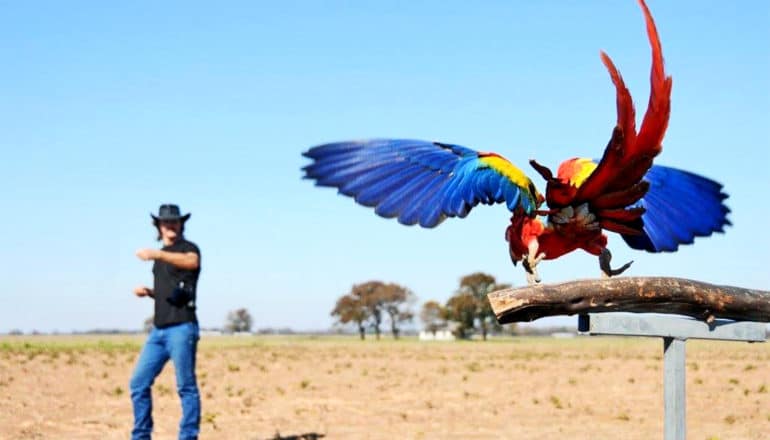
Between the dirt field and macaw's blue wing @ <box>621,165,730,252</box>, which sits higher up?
macaw's blue wing @ <box>621,165,730,252</box>

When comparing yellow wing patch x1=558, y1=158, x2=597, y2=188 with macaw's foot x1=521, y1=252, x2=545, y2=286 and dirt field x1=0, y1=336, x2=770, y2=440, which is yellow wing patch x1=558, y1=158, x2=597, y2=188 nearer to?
macaw's foot x1=521, y1=252, x2=545, y2=286

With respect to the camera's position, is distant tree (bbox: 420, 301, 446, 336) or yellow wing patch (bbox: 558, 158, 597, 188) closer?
yellow wing patch (bbox: 558, 158, 597, 188)

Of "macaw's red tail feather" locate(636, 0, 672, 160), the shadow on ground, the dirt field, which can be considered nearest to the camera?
"macaw's red tail feather" locate(636, 0, 672, 160)

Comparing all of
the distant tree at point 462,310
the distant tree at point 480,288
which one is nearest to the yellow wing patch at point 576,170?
the distant tree at point 480,288

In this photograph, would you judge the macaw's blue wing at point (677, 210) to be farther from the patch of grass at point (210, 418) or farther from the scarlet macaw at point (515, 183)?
the patch of grass at point (210, 418)

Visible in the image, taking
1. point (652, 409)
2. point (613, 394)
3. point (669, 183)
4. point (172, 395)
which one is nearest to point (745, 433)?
point (652, 409)

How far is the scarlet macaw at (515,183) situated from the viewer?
15.4 ft

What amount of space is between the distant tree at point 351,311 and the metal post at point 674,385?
9339 cm

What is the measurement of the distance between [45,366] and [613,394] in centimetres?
1412

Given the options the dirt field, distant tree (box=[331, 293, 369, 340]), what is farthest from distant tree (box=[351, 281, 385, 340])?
the dirt field

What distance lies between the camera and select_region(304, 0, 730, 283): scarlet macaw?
4.68m

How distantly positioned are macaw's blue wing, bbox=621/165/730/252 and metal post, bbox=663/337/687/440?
0.60 metres

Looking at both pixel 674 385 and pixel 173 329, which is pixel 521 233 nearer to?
pixel 674 385

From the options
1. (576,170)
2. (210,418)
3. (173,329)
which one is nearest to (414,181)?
(576,170)
